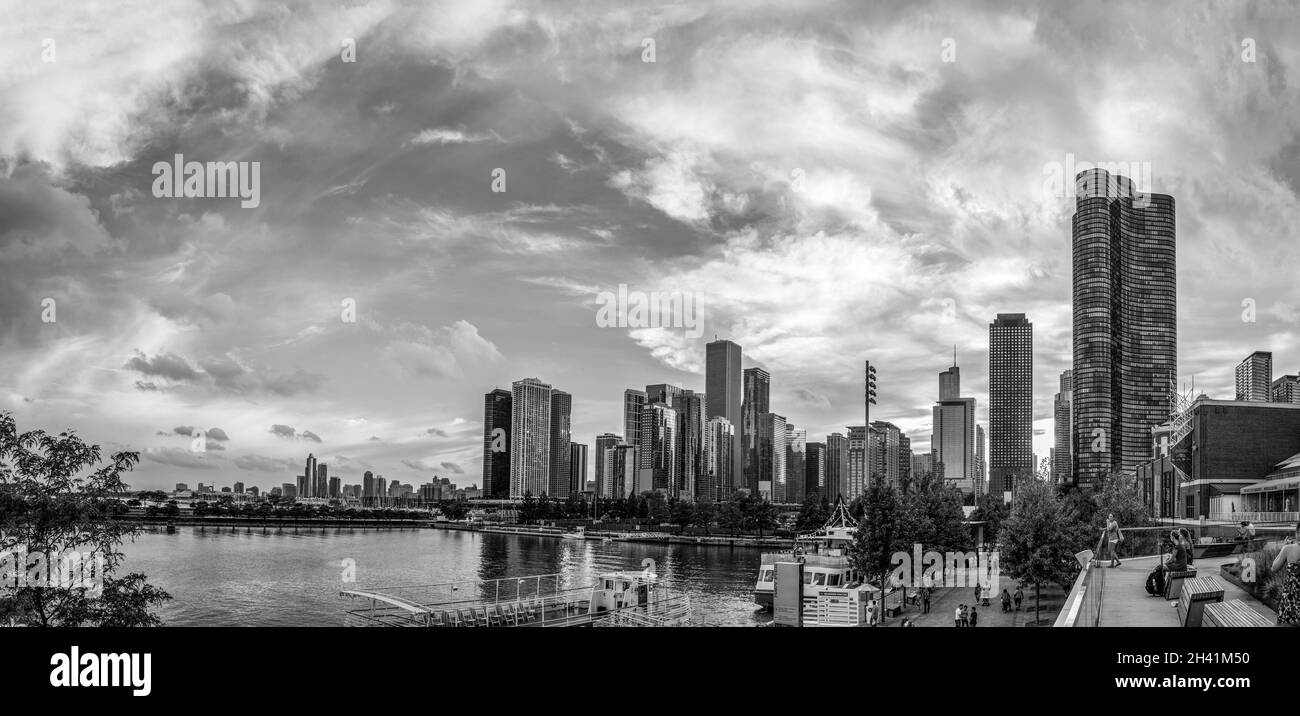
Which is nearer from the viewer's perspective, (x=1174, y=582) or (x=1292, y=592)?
(x=1292, y=592)

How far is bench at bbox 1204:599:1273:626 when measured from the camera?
14680 millimetres

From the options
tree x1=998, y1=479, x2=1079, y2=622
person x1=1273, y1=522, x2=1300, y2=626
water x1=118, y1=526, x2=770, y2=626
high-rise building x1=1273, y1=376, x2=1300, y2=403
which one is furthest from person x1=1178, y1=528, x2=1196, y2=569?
high-rise building x1=1273, y1=376, x2=1300, y2=403

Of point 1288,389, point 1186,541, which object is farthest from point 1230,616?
point 1288,389

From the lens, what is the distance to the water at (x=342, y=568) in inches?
2454

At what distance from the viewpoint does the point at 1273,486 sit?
59.7 metres

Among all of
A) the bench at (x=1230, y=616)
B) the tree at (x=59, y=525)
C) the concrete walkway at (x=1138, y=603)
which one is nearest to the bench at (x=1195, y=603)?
the bench at (x=1230, y=616)

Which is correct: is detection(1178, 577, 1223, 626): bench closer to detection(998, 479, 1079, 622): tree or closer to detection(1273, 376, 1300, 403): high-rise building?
detection(998, 479, 1079, 622): tree

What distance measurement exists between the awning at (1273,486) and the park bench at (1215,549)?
20171 mm

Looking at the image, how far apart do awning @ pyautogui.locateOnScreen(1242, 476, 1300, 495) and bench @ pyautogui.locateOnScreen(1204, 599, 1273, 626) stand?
159 ft

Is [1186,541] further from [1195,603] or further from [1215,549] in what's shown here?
[1215,549]

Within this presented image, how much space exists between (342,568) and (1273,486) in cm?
8252
